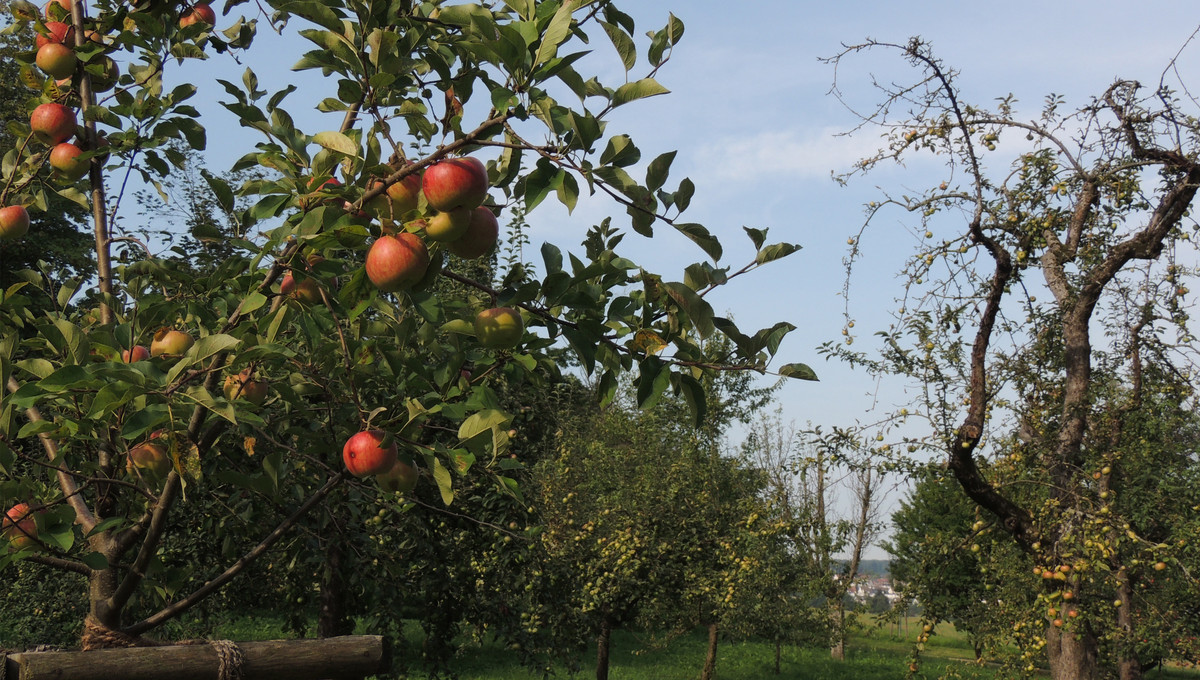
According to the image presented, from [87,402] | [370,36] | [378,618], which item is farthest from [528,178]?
[378,618]

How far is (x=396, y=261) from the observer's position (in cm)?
169

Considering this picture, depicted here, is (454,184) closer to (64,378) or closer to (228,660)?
(64,378)

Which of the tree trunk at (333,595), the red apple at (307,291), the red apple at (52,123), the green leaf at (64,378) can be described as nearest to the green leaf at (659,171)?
the red apple at (307,291)

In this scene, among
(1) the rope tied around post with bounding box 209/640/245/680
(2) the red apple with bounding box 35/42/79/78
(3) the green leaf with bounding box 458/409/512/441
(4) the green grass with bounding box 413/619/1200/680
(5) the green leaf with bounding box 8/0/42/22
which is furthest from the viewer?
(4) the green grass with bounding box 413/619/1200/680

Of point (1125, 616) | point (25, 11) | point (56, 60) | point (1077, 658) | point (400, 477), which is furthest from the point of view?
point (1125, 616)

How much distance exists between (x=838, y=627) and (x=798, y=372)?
50.8ft

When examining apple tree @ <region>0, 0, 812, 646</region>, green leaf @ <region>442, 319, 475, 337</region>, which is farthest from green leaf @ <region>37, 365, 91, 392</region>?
green leaf @ <region>442, 319, 475, 337</region>

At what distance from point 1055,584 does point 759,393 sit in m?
11.2

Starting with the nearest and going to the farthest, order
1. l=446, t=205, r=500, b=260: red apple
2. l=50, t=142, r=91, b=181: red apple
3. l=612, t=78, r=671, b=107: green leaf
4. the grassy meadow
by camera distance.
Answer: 1. l=612, t=78, r=671, b=107: green leaf
2. l=446, t=205, r=500, b=260: red apple
3. l=50, t=142, r=91, b=181: red apple
4. the grassy meadow

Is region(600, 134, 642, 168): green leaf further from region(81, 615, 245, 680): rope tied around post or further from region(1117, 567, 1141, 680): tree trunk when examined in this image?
region(1117, 567, 1141, 680): tree trunk

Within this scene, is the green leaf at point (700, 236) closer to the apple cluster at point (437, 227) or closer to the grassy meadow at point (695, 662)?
the apple cluster at point (437, 227)

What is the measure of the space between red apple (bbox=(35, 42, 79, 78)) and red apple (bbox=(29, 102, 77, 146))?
0.12 metres

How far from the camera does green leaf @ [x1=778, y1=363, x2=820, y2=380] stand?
6.39 feet

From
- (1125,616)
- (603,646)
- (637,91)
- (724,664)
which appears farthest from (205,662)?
(724,664)
